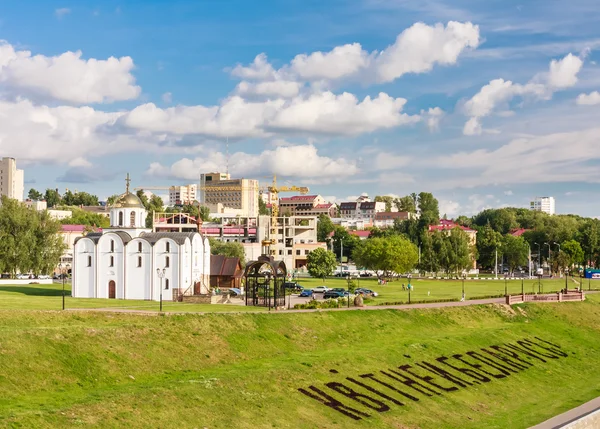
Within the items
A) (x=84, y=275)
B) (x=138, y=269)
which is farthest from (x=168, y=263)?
(x=84, y=275)

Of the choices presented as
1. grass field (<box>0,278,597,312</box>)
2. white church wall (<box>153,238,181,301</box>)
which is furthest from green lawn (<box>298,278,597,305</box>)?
white church wall (<box>153,238,181,301</box>)

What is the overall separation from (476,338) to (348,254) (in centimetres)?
13365

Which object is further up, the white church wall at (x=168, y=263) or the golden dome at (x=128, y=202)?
the golden dome at (x=128, y=202)

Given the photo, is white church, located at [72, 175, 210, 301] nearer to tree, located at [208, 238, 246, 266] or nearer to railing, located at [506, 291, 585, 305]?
railing, located at [506, 291, 585, 305]

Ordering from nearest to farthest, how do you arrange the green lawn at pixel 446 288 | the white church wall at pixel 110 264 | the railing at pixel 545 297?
1. the white church wall at pixel 110 264
2. the railing at pixel 545 297
3. the green lawn at pixel 446 288

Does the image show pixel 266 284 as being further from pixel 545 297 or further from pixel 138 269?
pixel 545 297

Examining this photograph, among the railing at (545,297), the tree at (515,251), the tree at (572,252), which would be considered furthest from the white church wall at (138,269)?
the tree at (515,251)

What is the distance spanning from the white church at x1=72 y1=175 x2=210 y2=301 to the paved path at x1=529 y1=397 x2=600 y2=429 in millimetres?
42467

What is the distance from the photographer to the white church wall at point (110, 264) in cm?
8019

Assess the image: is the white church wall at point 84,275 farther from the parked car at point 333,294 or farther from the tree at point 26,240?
the tree at point 26,240

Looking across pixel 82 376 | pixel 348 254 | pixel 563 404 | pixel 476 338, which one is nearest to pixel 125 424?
pixel 82 376

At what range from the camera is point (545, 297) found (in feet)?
294

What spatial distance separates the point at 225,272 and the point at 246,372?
177 feet

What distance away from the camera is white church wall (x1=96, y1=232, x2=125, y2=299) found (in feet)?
263
